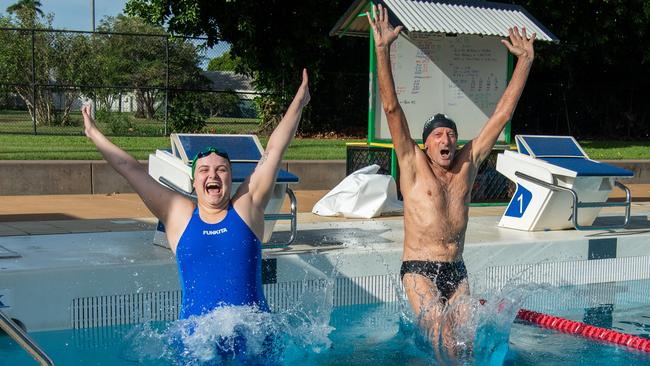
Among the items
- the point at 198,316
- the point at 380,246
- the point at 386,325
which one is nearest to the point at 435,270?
the point at 198,316

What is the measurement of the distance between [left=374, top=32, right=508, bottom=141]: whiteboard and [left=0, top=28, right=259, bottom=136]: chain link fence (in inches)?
267

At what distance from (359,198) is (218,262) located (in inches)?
232

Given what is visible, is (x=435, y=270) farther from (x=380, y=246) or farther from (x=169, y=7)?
(x=169, y=7)

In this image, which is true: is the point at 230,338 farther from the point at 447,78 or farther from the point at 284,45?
the point at 284,45

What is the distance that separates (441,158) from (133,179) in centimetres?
193

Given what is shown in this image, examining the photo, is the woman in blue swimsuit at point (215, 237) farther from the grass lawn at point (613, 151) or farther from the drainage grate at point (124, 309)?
the grass lawn at point (613, 151)

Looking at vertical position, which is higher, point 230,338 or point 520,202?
point 520,202

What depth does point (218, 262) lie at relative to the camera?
3.78m

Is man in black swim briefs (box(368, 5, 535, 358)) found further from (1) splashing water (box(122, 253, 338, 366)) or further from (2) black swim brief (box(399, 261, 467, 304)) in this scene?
(1) splashing water (box(122, 253, 338, 366))

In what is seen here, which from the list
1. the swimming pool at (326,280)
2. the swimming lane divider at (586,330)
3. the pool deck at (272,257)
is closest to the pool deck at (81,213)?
the pool deck at (272,257)

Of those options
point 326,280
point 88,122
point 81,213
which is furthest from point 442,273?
point 81,213

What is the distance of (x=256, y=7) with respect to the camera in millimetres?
18812

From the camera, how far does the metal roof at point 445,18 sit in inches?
410

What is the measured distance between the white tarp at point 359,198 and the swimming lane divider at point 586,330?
303 cm
